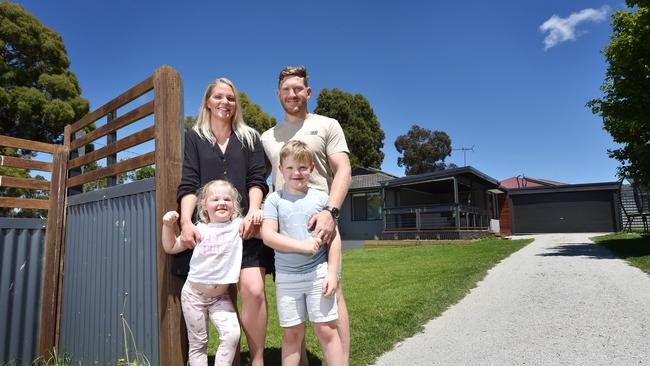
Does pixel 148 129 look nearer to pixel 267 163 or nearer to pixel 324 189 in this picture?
pixel 267 163

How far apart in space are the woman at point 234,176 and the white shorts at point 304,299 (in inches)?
7.9

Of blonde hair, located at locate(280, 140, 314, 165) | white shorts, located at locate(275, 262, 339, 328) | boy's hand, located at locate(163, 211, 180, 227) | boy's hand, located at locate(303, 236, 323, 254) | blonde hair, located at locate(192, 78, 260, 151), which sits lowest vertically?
white shorts, located at locate(275, 262, 339, 328)

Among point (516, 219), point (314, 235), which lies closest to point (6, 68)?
point (314, 235)

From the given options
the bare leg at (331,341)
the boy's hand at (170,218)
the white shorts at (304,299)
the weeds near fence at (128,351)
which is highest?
the boy's hand at (170,218)

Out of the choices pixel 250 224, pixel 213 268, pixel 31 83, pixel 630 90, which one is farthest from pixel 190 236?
pixel 31 83

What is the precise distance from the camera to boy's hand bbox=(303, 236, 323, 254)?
220cm

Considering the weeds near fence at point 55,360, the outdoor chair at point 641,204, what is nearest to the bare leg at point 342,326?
the weeds near fence at point 55,360

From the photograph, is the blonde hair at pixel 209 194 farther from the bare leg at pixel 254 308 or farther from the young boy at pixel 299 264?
the bare leg at pixel 254 308

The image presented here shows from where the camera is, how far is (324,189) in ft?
8.71

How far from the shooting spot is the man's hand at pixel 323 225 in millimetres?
2250

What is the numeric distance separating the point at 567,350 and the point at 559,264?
603 centimetres

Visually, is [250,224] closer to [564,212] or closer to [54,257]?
[54,257]

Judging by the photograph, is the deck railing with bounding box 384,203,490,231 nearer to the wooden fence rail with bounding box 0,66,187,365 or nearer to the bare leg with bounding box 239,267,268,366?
the wooden fence rail with bounding box 0,66,187,365

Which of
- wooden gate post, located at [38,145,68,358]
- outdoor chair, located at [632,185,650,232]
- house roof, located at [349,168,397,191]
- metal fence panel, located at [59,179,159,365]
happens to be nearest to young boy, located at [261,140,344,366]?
metal fence panel, located at [59,179,159,365]
